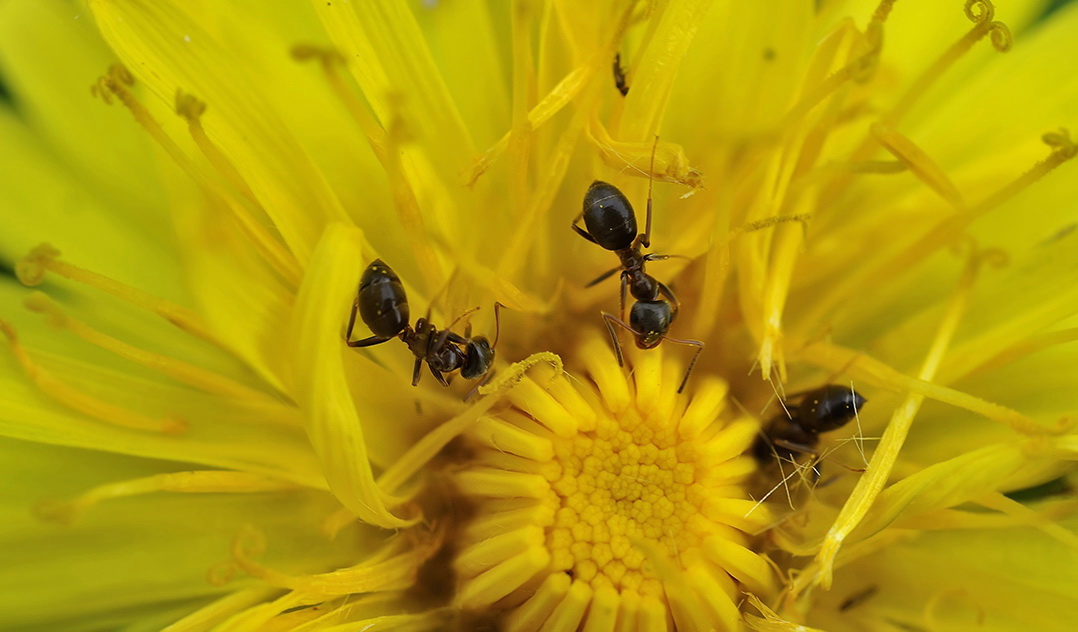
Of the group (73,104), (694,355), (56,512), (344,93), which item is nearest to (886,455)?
(694,355)

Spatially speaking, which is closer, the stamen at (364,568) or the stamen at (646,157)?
the stamen at (364,568)

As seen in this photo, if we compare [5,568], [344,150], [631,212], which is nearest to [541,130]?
[631,212]

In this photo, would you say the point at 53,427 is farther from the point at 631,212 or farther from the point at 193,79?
the point at 631,212

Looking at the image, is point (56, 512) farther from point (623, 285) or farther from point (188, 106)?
point (623, 285)

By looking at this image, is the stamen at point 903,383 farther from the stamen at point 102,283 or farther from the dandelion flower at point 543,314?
the stamen at point 102,283

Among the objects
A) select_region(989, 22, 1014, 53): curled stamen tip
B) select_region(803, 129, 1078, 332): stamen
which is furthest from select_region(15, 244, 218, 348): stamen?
select_region(989, 22, 1014, 53): curled stamen tip

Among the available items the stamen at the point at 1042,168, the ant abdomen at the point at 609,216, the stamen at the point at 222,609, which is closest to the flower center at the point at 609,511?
the ant abdomen at the point at 609,216
